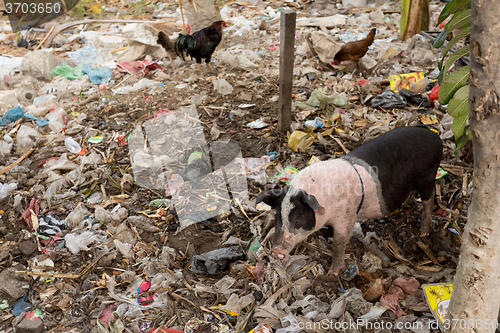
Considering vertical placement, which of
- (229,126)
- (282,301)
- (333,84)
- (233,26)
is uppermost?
(233,26)

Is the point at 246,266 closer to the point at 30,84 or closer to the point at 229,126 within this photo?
the point at 229,126

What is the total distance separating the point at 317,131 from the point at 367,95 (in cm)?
122

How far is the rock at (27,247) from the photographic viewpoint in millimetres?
3332

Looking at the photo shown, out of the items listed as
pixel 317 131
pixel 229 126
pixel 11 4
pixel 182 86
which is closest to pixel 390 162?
pixel 317 131

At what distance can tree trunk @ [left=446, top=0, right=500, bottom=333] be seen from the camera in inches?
49.8

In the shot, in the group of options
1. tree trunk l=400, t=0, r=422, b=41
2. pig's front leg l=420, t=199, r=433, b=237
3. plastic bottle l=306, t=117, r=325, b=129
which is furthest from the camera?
tree trunk l=400, t=0, r=422, b=41

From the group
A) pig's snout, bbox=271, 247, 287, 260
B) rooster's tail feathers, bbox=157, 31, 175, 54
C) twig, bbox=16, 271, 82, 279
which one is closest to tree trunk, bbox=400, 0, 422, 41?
rooster's tail feathers, bbox=157, 31, 175, 54

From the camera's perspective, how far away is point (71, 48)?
8562mm

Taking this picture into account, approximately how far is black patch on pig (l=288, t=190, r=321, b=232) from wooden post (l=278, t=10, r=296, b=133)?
7.09 ft

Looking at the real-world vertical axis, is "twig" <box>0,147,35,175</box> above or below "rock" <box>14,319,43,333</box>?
above

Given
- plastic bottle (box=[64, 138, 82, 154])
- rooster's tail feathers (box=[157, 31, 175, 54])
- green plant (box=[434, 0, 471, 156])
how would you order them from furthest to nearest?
rooster's tail feathers (box=[157, 31, 175, 54]) < plastic bottle (box=[64, 138, 82, 154]) < green plant (box=[434, 0, 471, 156])

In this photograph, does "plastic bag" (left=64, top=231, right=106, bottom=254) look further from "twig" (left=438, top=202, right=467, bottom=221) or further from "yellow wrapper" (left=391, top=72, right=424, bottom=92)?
"yellow wrapper" (left=391, top=72, right=424, bottom=92)

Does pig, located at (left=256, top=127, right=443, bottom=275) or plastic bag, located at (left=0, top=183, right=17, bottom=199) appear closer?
pig, located at (left=256, top=127, right=443, bottom=275)

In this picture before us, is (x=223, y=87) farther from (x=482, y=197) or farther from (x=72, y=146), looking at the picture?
(x=482, y=197)
